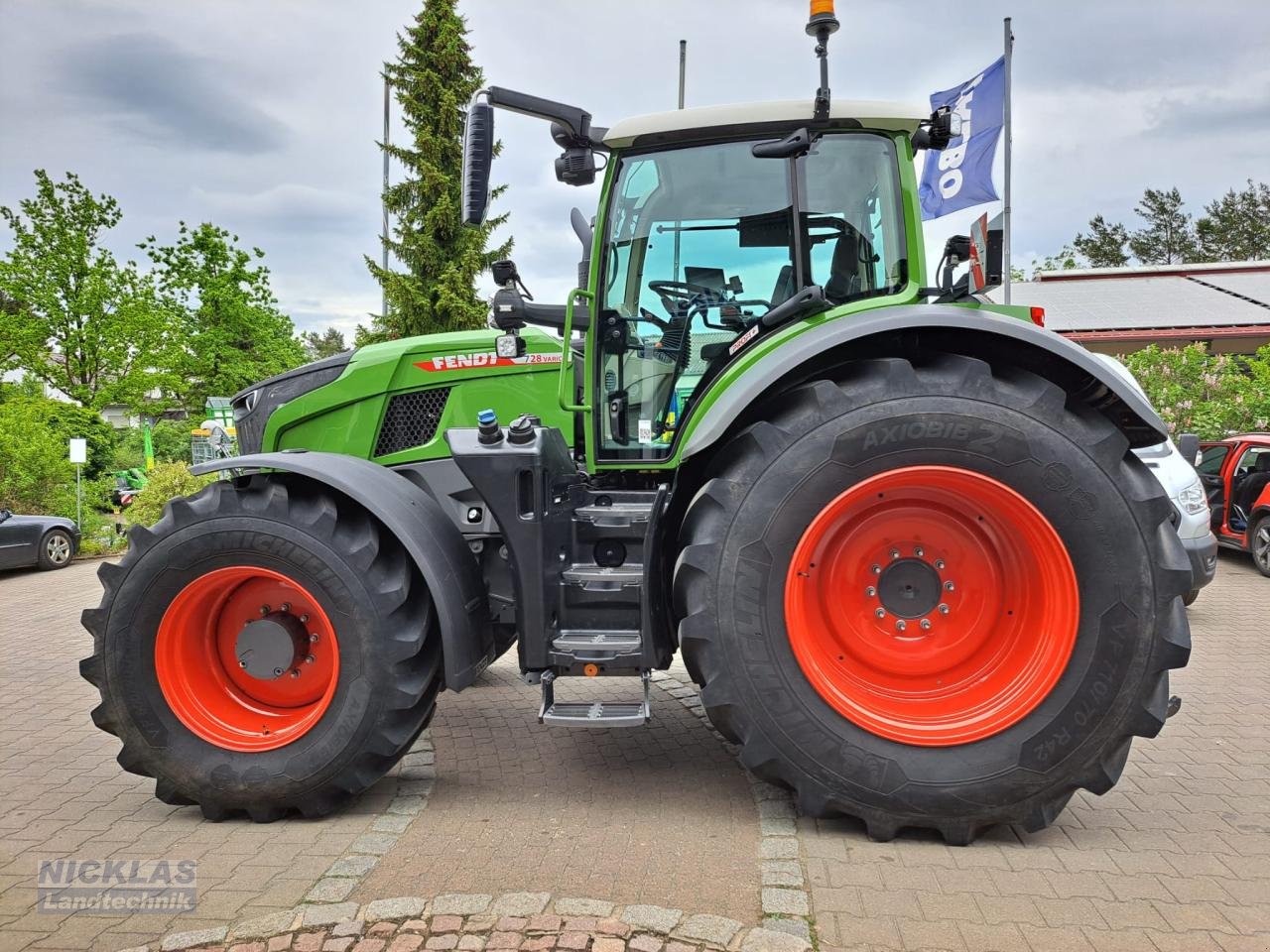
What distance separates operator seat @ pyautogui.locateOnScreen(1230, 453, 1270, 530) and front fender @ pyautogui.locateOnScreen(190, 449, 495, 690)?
10825 mm

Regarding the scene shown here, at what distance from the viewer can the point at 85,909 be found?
2779 millimetres

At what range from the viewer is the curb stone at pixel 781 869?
8.50 feet

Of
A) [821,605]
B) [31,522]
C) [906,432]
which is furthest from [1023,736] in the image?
[31,522]

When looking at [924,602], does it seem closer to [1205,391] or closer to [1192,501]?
[1192,501]

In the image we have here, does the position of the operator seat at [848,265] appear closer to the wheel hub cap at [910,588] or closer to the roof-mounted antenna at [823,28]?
the roof-mounted antenna at [823,28]

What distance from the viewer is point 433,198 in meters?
22.8

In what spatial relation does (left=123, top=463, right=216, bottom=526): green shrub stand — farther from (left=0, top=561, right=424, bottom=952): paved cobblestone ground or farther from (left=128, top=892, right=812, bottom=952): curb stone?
(left=128, top=892, right=812, bottom=952): curb stone

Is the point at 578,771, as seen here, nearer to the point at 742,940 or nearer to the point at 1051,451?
the point at 742,940

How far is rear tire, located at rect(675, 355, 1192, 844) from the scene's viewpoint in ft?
9.79

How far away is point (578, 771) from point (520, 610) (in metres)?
0.96

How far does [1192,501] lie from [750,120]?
21.2 ft

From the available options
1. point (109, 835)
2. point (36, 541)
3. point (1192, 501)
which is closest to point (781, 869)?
point (109, 835)

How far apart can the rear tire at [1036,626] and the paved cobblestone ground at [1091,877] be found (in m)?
0.16

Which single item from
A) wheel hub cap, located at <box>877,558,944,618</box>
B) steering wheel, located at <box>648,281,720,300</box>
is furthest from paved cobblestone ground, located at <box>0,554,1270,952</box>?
steering wheel, located at <box>648,281,720,300</box>
